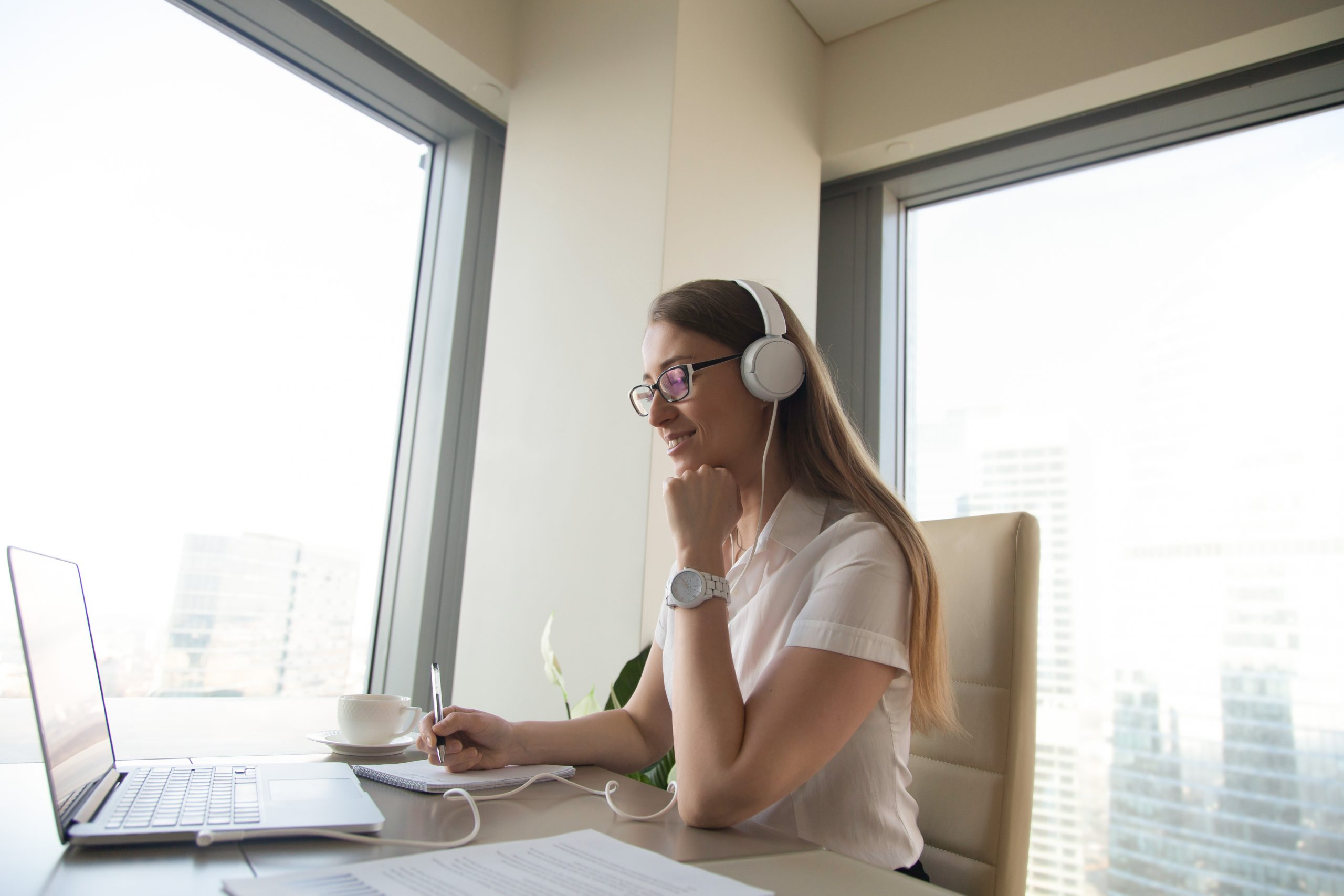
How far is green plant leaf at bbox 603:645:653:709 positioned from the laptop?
2.09 ft

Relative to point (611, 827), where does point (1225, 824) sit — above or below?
below

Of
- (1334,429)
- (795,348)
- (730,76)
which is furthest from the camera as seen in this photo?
(730,76)

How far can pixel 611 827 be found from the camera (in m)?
0.76

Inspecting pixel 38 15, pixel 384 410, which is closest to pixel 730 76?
pixel 384 410

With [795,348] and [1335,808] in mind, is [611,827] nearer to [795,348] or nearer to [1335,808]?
[795,348]

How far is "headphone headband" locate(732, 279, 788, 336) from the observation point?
120 centimetres

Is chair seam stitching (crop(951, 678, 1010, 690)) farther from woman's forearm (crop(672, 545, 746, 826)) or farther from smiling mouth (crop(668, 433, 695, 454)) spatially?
smiling mouth (crop(668, 433, 695, 454))

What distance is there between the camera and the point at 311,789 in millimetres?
804

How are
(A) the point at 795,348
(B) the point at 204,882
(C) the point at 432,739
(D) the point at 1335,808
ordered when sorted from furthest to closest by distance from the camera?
(D) the point at 1335,808 < (A) the point at 795,348 < (C) the point at 432,739 < (B) the point at 204,882

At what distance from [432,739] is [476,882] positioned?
47 centimetres

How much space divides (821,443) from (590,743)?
0.52m

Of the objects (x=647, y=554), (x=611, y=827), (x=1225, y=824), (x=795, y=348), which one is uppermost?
(x=795, y=348)

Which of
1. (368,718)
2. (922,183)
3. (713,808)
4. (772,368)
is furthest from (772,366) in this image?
(922,183)

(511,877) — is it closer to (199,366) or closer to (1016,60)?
(199,366)
